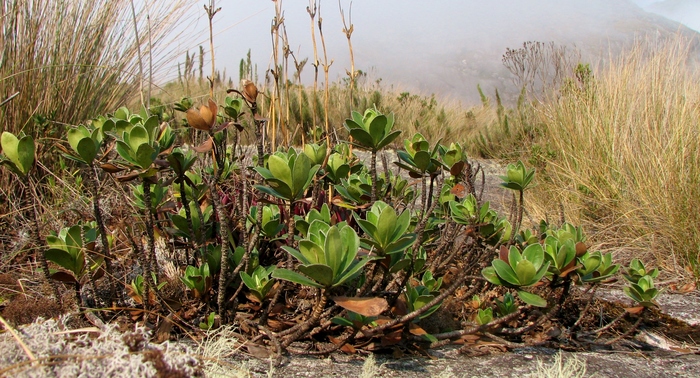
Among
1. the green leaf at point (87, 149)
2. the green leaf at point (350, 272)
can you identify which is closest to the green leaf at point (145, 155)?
the green leaf at point (87, 149)

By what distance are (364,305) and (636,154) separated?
3.44 metres

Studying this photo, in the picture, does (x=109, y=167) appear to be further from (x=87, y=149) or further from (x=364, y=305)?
(x=364, y=305)

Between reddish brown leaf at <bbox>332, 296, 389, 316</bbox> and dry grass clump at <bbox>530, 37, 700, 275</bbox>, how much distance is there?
2.37 meters

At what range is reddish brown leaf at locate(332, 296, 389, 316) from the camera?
99 centimetres

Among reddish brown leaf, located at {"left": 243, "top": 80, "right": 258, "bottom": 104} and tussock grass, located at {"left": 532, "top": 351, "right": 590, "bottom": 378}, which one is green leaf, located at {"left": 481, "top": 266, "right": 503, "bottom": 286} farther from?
reddish brown leaf, located at {"left": 243, "top": 80, "right": 258, "bottom": 104}

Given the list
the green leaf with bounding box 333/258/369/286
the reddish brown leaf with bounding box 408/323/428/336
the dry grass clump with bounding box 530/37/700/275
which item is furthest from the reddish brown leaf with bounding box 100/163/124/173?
the dry grass clump with bounding box 530/37/700/275

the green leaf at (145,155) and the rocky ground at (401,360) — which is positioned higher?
the green leaf at (145,155)

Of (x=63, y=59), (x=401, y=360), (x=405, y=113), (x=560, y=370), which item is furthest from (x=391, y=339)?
(x=405, y=113)

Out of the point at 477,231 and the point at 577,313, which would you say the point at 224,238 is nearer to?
the point at 477,231

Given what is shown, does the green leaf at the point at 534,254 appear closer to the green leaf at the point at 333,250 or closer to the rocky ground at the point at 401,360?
the rocky ground at the point at 401,360

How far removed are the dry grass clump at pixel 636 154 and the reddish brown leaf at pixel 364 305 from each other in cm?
237

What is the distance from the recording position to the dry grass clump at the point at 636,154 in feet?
9.71

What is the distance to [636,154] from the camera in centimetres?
374

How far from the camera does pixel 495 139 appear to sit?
7418 millimetres
